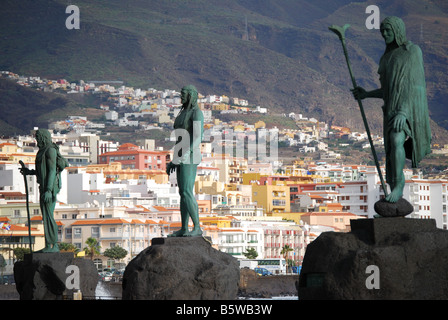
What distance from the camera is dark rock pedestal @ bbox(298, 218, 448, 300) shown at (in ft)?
40.5

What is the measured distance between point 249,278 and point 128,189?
2710 inches

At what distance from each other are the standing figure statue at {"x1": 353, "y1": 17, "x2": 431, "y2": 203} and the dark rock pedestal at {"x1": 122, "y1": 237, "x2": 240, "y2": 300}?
333cm

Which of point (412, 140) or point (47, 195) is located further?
point (47, 195)

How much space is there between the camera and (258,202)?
17062cm

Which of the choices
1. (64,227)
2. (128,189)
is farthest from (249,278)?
(128,189)

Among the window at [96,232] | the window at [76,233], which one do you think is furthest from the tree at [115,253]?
the window at [76,233]

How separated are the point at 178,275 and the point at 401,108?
160 inches

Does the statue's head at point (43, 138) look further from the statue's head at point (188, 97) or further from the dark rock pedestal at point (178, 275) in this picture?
the dark rock pedestal at point (178, 275)

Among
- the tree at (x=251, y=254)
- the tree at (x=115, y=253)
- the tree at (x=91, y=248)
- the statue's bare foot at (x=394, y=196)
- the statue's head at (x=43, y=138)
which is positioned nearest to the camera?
the statue's bare foot at (x=394, y=196)

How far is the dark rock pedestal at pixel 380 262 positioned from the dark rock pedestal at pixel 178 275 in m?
2.61

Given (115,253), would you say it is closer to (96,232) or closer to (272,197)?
(96,232)

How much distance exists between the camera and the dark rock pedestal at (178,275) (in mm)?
15336

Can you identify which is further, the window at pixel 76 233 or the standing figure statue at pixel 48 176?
the window at pixel 76 233
